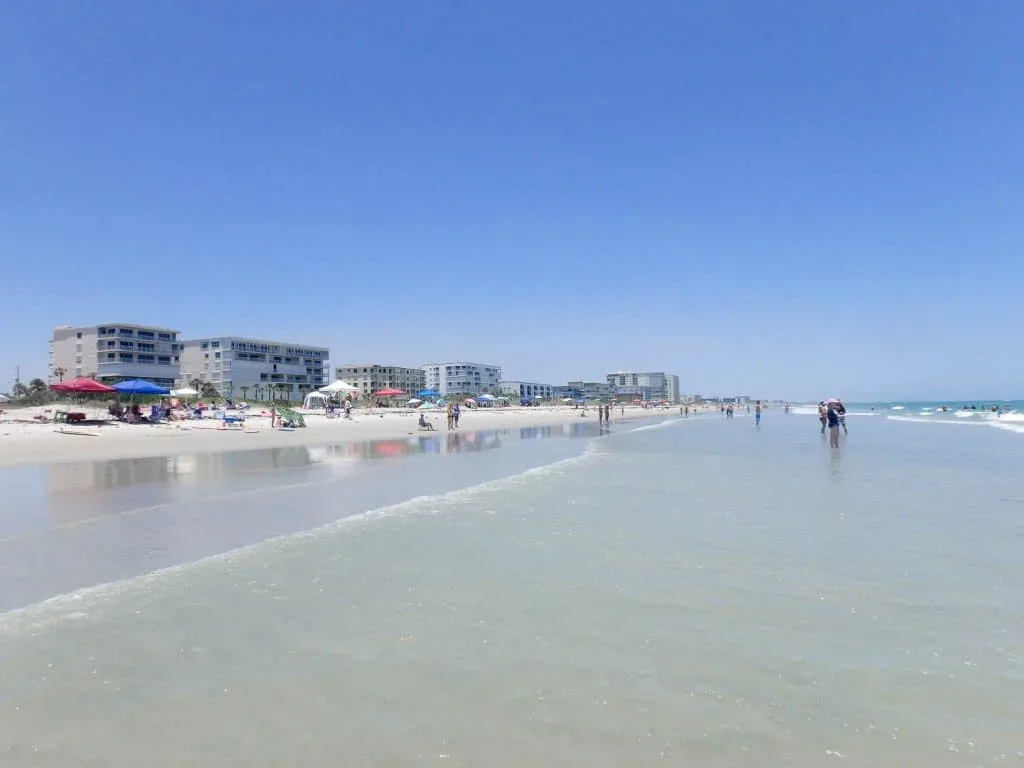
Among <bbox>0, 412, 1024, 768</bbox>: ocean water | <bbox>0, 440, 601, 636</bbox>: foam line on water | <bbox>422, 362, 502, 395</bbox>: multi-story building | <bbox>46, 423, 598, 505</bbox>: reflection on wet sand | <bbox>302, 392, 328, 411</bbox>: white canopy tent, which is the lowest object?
<bbox>0, 412, 1024, 768</bbox>: ocean water

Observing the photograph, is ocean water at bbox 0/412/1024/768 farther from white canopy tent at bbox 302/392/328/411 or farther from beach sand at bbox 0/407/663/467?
white canopy tent at bbox 302/392/328/411

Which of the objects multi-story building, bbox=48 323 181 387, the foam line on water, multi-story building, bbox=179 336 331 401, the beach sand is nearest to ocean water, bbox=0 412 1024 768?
the foam line on water

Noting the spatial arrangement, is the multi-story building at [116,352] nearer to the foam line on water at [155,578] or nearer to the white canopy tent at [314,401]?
the white canopy tent at [314,401]

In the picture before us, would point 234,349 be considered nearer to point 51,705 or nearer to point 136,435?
point 136,435

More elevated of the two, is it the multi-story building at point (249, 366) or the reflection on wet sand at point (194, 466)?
the multi-story building at point (249, 366)

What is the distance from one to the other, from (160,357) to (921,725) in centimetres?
10807

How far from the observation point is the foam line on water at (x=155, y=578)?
17.5ft

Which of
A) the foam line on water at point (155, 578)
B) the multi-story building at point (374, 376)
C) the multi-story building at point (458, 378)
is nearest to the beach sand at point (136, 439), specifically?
the foam line on water at point (155, 578)

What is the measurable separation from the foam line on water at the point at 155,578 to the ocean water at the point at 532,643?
0.13 feet

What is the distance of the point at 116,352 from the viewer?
3509 inches

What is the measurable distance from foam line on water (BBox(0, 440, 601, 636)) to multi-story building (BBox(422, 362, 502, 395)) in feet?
524

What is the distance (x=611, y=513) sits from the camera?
1011cm

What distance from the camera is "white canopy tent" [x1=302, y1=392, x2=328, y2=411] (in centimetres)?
6235

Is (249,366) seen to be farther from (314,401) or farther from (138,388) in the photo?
(138,388)
